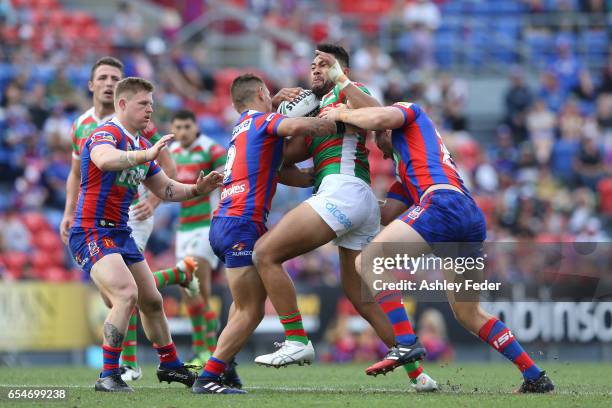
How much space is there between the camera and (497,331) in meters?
8.84

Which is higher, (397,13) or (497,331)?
(397,13)

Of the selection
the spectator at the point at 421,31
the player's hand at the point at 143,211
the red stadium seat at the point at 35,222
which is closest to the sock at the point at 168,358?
the player's hand at the point at 143,211

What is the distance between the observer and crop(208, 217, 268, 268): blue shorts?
902cm

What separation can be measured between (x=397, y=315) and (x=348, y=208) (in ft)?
3.11

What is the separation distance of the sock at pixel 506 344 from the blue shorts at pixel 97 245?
9.84ft

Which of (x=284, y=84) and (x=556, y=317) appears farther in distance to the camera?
(x=284, y=84)

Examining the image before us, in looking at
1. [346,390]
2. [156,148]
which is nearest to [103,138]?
[156,148]

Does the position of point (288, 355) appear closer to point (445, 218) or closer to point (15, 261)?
point (445, 218)

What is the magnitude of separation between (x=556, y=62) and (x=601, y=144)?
341 cm

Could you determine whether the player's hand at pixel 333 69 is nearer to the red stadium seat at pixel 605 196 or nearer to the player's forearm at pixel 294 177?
the player's forearm at pixel 294 177

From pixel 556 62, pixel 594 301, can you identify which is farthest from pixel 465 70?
pixel 594 301

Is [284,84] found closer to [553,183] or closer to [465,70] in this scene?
[465,70]

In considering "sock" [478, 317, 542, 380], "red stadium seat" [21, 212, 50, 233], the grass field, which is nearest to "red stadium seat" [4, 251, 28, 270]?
"red stadium seat" [21, 212, 50, 233]

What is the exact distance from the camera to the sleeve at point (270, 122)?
9023 mm
